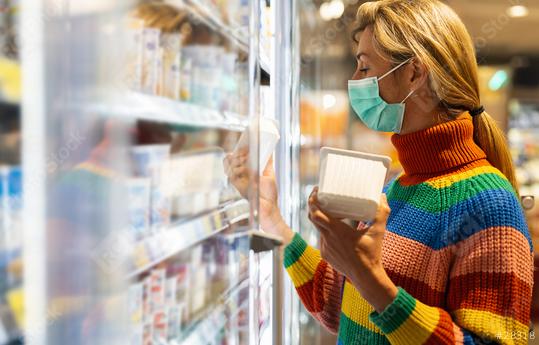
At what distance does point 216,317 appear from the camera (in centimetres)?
111

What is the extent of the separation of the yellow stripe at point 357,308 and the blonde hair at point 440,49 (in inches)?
20.0

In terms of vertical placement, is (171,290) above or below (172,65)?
below

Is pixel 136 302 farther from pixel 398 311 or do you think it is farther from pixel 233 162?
pixel 398 311

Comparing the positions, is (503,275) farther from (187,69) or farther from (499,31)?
(499,31)

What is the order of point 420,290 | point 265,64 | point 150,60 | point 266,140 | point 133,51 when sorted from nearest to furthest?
point 133,51 < point 150,60 < point 420,290 < point 266,140 < point 265,64

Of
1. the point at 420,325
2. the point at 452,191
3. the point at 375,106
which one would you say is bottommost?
the point at 420,325

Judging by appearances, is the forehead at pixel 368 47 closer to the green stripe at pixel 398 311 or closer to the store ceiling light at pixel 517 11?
the green stripe at pixel 398 311

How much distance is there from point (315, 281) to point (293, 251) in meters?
0.11

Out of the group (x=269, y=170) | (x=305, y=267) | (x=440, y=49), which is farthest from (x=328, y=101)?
(x=440, y=49)

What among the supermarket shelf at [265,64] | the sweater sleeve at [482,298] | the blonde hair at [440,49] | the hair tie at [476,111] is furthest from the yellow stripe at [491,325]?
the supermarket shelf at [265,64]

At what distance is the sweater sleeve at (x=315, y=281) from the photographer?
5.29 ft

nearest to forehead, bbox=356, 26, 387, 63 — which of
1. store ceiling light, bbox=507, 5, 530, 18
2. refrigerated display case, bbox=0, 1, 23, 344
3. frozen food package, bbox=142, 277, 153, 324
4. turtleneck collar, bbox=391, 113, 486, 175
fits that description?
turtleneck collar, bbox=391, 113, 486, 175

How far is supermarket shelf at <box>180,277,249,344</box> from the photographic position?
1.05m

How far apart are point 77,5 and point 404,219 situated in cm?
96
